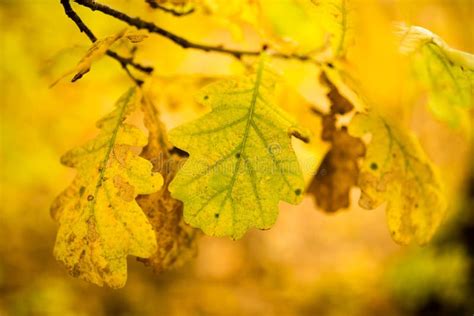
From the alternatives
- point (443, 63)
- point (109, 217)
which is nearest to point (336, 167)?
point (443, 63)

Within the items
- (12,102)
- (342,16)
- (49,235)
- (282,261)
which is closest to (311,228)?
(282,261)

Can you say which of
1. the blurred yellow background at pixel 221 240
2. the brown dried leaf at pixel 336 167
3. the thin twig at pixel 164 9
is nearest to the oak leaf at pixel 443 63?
the blurred yellow background at pixel 221 240

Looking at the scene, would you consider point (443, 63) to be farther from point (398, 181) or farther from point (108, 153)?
point (108, 153)

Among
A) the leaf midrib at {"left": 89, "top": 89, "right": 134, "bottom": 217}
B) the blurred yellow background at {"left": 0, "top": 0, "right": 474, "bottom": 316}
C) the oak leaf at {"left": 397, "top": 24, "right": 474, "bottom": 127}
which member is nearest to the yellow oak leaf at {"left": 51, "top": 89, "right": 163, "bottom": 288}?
the leaf midrib at {"left": 89, "top": 89, "right": 134, "bottom": 217}

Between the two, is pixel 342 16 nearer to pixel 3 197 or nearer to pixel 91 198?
pixel 91 198

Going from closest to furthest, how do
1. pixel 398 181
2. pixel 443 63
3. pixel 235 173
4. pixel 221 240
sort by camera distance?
1. pixel 235 173
2. pixel 443 63
3. pixel 398 181
4. pixel 221 240
